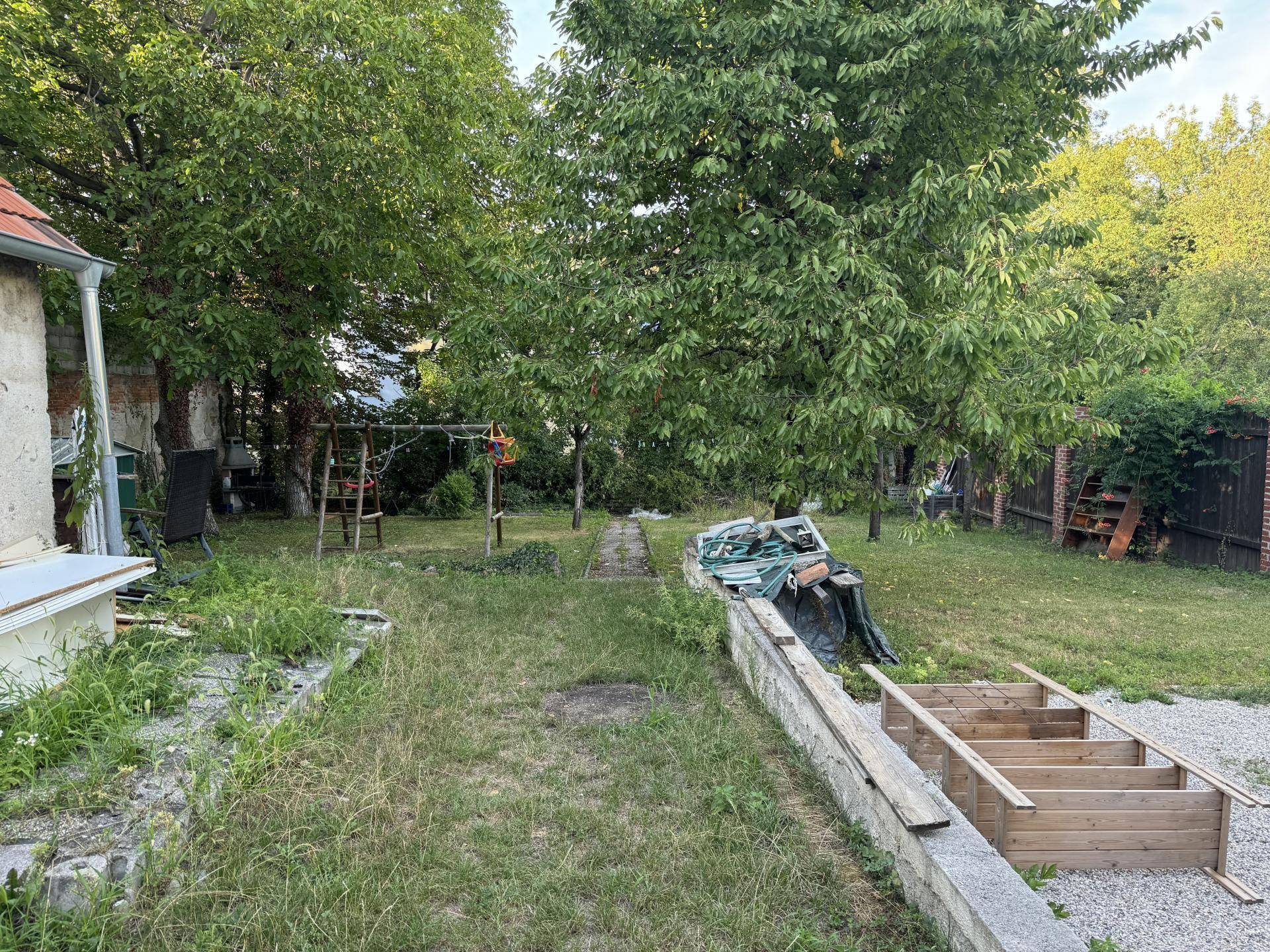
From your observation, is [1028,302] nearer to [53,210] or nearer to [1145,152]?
[53,210]

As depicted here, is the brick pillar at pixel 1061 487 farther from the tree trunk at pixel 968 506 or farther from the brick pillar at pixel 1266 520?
the brick pillar at pixel 1266 520

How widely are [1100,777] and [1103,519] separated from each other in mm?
9009

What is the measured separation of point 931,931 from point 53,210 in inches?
456

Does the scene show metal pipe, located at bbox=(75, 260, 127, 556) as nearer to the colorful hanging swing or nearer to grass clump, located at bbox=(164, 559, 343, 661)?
grass clump, located at bbox=(164, 559, 343, 661)

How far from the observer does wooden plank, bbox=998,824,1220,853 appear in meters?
3.17

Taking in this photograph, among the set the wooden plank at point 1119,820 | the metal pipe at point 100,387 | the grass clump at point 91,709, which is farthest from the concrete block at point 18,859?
the wooden plank at point 1119,820

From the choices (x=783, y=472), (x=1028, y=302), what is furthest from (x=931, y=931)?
(x=1028, y=302)

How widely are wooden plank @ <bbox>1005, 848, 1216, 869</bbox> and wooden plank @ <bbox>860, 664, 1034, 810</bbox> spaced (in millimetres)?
244

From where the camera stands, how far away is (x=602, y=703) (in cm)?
461

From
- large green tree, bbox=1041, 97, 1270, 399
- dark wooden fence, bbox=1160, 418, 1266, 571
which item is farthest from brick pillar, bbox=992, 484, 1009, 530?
large green tree, bbox=1041, 97, 1270, 399

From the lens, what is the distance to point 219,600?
4.89 metres

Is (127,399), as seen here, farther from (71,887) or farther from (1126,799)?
(1126,799)

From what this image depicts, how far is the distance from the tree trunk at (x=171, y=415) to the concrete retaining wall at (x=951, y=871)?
31.1ft

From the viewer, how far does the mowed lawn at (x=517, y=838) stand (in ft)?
7.94
